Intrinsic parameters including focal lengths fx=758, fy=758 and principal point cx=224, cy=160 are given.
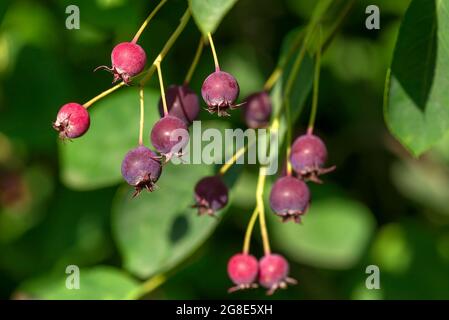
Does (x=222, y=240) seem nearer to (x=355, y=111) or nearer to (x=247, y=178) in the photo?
(x=247, y=178)

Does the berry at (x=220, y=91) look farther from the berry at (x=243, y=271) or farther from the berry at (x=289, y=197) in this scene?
the berry at (x=243, y=271)

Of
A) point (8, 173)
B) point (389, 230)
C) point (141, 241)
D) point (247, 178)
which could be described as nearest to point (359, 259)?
point (389, 230)

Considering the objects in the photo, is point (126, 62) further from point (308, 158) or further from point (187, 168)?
point (187, 168)

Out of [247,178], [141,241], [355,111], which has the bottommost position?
[141,241]

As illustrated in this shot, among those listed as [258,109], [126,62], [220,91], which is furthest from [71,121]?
[258,109]

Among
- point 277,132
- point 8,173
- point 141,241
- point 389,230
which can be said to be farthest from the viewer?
point 8,173

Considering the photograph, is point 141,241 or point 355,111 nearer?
point 141,241

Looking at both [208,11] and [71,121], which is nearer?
[208,11]
